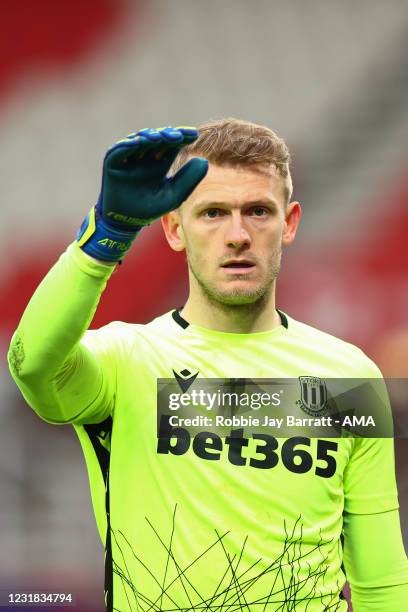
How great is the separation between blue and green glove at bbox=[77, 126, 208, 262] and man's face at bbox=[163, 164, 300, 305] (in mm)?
360

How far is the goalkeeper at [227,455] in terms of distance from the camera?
57.8 inches

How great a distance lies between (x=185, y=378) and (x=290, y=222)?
18.1 inches

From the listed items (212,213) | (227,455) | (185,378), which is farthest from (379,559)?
(212,213)

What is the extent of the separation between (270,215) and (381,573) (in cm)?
85

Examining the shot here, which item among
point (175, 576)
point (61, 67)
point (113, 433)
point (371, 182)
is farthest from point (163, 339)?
point (61, 67)

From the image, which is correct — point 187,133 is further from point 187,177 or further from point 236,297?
point 236,297

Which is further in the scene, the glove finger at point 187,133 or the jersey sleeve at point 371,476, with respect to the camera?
the jersey sleeve at point 371,476

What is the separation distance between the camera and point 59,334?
1.22 meters

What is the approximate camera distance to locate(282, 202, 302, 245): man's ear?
5.59 feet

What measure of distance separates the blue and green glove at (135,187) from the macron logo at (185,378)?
0.42 meters

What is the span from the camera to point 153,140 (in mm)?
1100

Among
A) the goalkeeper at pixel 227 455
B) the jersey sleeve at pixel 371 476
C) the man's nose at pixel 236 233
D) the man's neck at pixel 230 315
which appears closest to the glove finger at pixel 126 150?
the goalkeeper at pixel 227 455

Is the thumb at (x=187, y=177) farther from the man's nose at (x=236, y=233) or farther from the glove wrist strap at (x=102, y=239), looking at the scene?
the man's nose at (x=236, y=233)

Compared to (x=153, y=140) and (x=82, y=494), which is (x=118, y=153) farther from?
(x=82, y=494)
